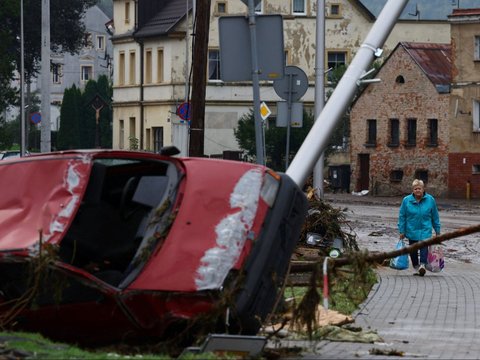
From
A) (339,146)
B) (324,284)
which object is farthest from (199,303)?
(339,146)

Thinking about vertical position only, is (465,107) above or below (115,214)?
above

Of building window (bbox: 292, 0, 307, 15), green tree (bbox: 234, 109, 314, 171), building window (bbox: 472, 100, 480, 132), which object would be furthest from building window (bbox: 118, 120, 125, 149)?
building window (bbox: 472, 100, 480, 132)

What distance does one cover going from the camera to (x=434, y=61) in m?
64.1

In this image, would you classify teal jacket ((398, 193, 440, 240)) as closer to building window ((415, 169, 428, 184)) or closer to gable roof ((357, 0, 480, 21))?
building window ((415, 169, 428, 184))

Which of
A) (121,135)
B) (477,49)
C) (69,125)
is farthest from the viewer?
(69,125)

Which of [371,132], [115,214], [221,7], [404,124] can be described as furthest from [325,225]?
[221,7]

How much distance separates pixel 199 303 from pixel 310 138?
181 inches

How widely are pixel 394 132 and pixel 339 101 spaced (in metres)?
50.7

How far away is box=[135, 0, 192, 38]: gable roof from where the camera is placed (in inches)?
3052

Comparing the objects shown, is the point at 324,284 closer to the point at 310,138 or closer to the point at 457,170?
the point at 310,138

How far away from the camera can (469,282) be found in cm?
1962

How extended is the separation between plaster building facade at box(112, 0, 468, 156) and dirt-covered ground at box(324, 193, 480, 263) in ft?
75.5

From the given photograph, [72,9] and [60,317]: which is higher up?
[72,9]

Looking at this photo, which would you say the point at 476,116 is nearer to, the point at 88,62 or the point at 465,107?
the point at 465,107
